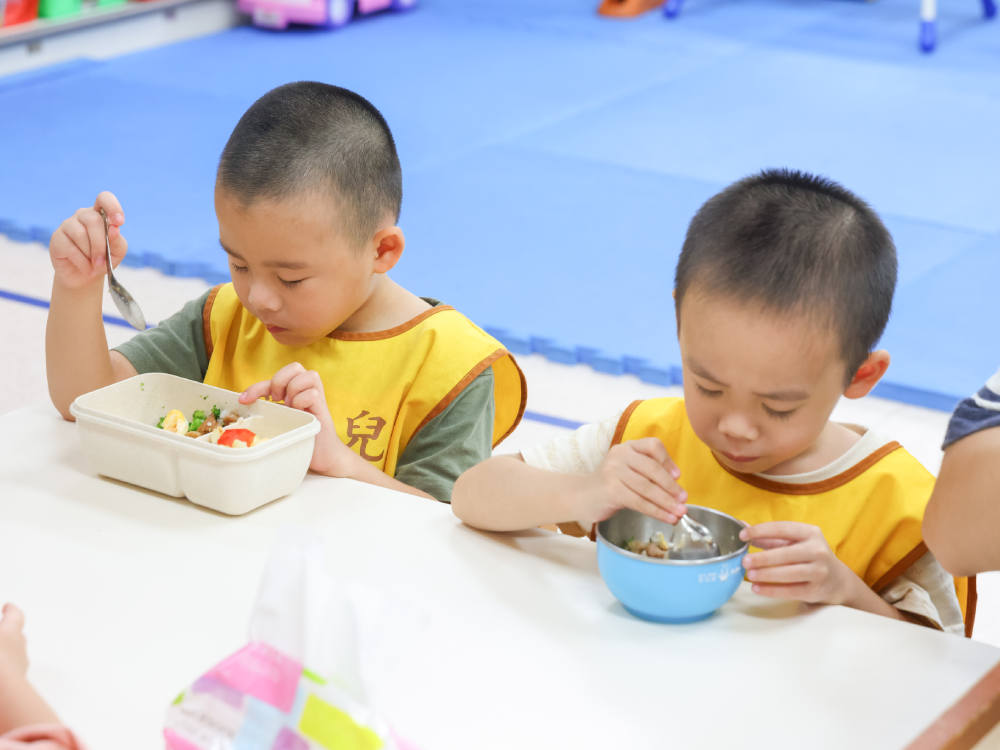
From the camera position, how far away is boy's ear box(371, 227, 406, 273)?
4.03 ft

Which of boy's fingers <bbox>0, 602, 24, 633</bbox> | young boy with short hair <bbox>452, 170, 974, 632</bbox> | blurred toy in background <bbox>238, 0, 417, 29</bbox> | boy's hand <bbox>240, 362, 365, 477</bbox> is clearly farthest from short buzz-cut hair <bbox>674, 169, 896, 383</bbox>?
blurred toy in background <bbox>238, 0, 417, 29</bbox>

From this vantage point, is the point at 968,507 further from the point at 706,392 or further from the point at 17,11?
the point at 17,11

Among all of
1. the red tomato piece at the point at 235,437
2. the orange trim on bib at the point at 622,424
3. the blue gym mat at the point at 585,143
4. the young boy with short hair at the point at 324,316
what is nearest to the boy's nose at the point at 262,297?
the young boy with short hair at the point at 324,316

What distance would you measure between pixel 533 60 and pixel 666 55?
62 cm

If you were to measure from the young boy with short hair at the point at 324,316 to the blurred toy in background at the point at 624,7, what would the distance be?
15.7 ft

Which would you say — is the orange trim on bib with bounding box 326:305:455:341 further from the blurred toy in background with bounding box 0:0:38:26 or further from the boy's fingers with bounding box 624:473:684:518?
the blurred toy in background with bounding box 0:0:38:26

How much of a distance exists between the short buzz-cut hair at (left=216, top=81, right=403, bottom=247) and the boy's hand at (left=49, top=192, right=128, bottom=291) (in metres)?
0.12

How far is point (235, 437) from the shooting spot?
3.08 feet

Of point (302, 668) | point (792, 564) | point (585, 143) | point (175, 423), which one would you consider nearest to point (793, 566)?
point (792, 564)

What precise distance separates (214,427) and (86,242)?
0.26 metres

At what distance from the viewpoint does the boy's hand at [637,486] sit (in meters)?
0.82

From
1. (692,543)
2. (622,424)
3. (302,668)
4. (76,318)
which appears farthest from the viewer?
(76,318)

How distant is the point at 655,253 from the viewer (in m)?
3.07

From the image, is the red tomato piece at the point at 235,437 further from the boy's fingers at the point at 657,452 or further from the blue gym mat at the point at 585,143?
the blue gym mat at the point at 585,143
